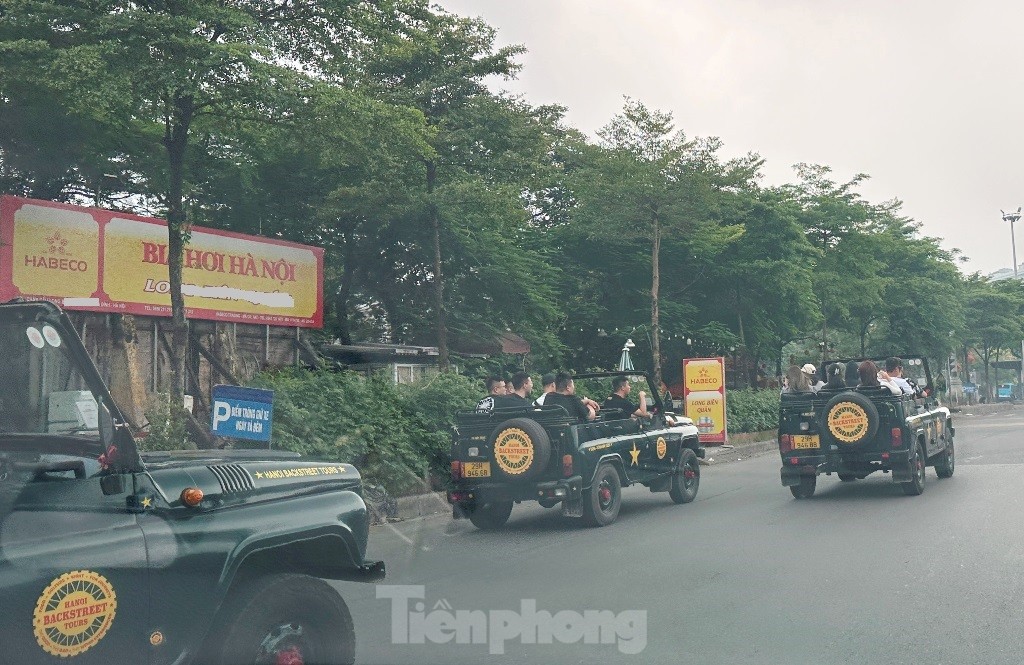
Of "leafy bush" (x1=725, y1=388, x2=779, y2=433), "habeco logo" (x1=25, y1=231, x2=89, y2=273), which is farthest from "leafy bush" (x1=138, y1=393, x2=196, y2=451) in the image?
"leafy bush" (x1=725, y1=388, x2=779, y2=433)

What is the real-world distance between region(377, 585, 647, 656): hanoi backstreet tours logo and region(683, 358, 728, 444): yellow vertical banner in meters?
16.1

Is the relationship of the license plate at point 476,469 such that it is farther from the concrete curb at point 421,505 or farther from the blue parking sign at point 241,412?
the blue parking sign at point 241,412

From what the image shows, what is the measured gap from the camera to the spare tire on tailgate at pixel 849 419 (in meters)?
13.1

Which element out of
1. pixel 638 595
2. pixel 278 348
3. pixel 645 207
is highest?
pixel 645 207

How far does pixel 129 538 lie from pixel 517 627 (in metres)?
3.53

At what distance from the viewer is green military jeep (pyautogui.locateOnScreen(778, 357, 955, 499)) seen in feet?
43.0

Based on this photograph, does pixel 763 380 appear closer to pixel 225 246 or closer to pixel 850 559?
pixel 225 246

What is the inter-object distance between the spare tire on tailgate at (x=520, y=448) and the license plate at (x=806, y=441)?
412 cm

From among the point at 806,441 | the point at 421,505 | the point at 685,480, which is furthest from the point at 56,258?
the point at 806,441

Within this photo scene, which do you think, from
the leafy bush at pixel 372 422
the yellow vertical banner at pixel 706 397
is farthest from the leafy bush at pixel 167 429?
the yellow vertical banner at pixel 706 397

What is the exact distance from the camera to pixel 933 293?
1540 inches

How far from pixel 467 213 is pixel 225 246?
5.38m

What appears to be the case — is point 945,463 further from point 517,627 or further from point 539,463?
point 517,627

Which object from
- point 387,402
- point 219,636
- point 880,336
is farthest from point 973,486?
point 880,336
